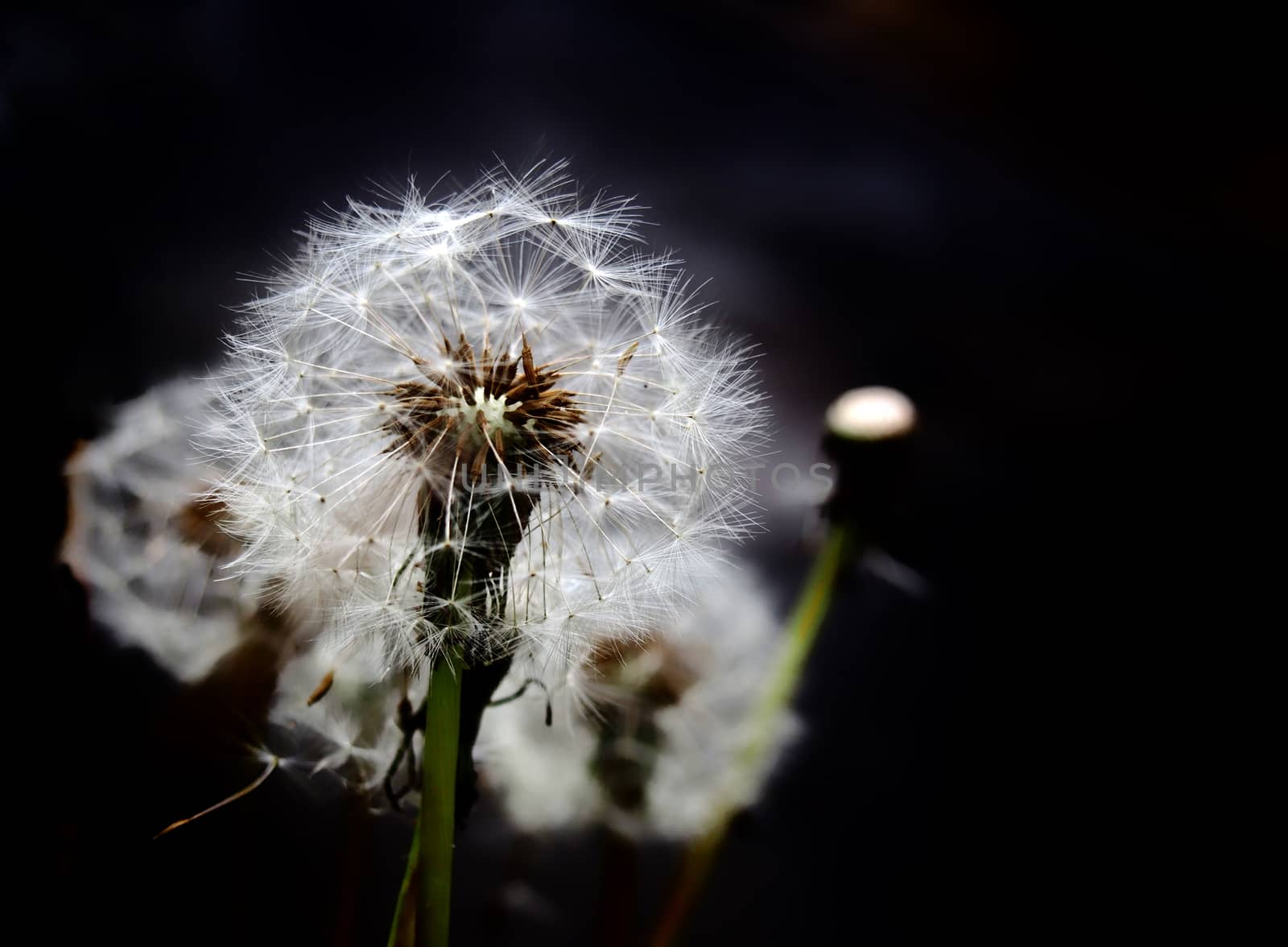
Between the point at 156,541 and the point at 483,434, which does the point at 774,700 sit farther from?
the point at 156,541

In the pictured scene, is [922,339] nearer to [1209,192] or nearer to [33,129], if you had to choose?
[1209,192]

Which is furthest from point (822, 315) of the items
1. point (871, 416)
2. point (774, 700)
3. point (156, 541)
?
point (156, 541)

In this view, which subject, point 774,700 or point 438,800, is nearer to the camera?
point 438,800

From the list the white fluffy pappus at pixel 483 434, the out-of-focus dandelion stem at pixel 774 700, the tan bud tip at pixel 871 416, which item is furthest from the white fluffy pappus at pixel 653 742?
the tan bud tip at pixel 871 416

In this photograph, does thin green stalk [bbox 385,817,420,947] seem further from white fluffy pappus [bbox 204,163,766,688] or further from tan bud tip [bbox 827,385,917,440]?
tan bud tip [bbox 827,385,917,440]

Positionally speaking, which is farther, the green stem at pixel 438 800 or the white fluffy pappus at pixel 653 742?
the white fluffy pappus at pixel 653 742

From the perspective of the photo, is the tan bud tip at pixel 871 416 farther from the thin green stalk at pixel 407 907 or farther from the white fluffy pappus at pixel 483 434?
the thin green stalk at pixel 407 907

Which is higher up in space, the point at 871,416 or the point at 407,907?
the point at 871,416
